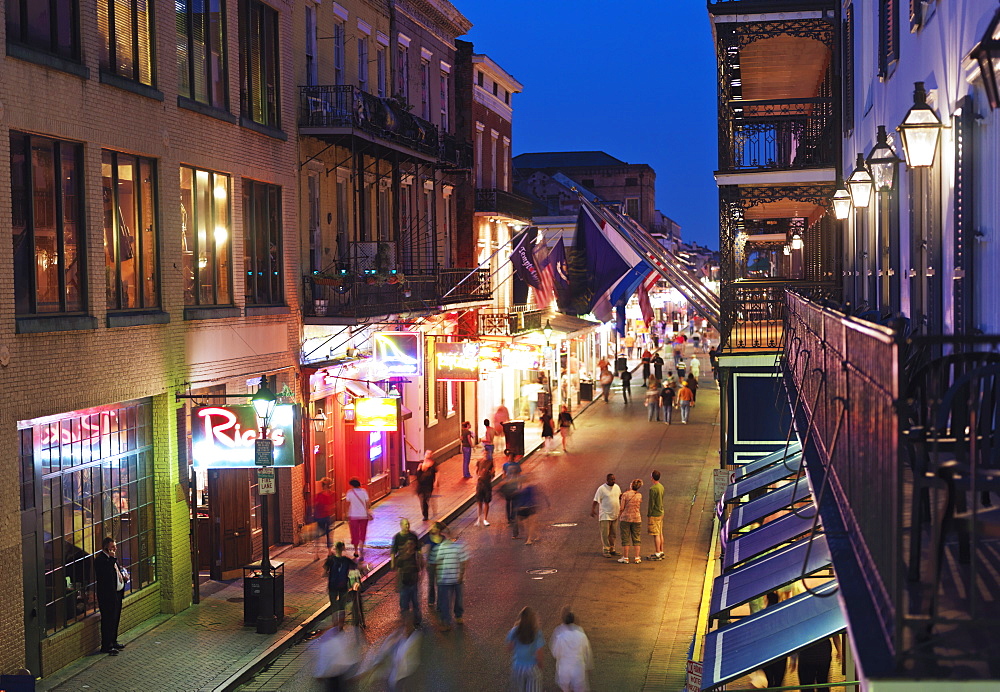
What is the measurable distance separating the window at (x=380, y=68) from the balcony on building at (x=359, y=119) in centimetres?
117

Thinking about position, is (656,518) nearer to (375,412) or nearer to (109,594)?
(375,412)

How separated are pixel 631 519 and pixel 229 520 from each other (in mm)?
7489

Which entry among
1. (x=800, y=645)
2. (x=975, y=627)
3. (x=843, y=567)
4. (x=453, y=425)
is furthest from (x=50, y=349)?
(x=453, y=425)

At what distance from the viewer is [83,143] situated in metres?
16.8

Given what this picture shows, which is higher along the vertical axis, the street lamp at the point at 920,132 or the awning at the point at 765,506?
the street lamp at the point at 920,132

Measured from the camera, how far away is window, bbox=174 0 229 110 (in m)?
20.2

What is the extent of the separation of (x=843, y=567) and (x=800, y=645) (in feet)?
8.71

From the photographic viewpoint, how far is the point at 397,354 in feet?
93.6

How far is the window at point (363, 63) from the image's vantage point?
29312 millimetres

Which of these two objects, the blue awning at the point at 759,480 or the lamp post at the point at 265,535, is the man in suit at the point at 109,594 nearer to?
the lamp post at the point at 265,535

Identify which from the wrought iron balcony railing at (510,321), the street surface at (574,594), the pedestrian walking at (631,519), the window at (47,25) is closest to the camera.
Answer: the window at (47,25)

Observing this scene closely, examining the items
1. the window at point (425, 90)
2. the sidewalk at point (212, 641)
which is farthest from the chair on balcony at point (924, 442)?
the window at point (425, 90)

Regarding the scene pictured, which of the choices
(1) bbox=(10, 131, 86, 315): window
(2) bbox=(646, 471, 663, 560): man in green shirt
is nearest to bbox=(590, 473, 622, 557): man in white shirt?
(2) bbox=(646, 471, 663, 560): man in green shirt

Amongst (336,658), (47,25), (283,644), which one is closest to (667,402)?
(283,644)
